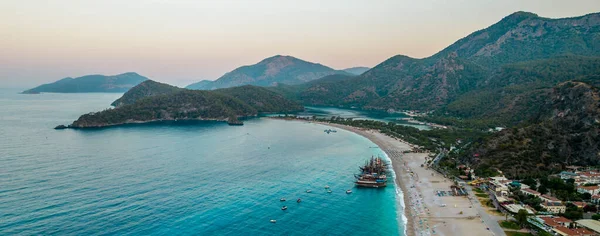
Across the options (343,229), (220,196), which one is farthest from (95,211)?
(343,229)

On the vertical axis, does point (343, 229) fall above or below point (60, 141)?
below

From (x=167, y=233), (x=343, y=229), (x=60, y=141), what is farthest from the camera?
(x=60, y=141)

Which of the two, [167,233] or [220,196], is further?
[220,196]

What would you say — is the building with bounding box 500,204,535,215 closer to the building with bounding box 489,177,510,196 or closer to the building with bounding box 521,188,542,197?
the building with bounding box 521,188,542,197

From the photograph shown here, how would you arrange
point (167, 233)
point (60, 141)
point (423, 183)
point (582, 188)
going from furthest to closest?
point (60, 141) → point (423, 183) → point (582, 188) → point (167, 233)

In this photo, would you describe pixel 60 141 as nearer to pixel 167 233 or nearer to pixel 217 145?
pixel 217 145
